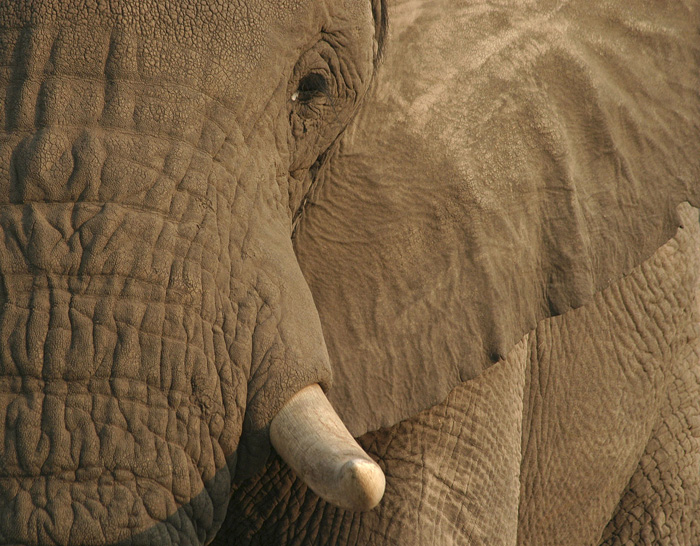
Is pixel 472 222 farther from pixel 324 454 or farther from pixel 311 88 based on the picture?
pixel 324 454

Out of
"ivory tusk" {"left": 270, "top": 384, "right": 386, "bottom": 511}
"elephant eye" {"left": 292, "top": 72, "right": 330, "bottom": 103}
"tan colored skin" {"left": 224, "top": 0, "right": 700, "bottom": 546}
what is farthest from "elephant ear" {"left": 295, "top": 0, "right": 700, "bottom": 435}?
"ivory tusk" {"left": 270, "top": 384, "right": 386, "bottom": 511}

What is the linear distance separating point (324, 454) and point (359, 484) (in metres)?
0.11

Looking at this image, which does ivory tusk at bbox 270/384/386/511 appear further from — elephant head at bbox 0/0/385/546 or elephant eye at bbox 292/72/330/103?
elephant eye at bbox 292/72/330/103

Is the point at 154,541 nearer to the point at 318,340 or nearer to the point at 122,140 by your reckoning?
the point at 318,340

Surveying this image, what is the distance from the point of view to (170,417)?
72.2 inches

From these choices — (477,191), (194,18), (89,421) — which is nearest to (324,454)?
(89,421)

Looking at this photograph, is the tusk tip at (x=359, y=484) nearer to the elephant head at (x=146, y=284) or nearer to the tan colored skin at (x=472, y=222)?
the elephant head at (x=146, y=284)

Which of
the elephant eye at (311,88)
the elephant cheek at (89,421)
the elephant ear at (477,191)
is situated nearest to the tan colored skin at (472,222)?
the elephant ear at (477,191)

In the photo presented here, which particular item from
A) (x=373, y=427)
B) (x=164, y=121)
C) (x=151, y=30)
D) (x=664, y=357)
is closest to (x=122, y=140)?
(x=164, y=121)

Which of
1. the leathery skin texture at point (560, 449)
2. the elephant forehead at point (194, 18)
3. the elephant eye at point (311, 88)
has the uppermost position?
the elephant forehead at point (194, 18)

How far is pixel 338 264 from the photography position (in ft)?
7.84

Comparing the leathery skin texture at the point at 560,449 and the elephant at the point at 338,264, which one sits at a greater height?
the elephant at the point at 338,264

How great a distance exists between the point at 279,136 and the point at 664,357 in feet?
6.41

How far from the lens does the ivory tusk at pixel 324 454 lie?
1.70m
